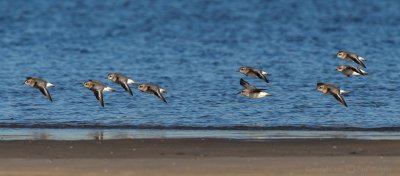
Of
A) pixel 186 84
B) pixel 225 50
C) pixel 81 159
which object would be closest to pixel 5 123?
pixel 81 159

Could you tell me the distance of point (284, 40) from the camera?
34.1 m

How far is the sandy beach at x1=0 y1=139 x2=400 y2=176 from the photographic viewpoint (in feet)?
41.4

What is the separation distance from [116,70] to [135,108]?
7022 mm

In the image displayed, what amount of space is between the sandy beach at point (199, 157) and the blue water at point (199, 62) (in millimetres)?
2139

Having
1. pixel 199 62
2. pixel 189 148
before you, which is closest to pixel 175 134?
pixel 189 148

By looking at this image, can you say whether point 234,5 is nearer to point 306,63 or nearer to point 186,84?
point 306,63

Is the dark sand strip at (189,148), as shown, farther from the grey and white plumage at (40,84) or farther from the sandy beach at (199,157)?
the grey and white plumage at (40,84)

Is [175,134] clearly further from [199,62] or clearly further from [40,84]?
[199,62]

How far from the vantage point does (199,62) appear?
26875mm

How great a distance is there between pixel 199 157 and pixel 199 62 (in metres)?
13.3

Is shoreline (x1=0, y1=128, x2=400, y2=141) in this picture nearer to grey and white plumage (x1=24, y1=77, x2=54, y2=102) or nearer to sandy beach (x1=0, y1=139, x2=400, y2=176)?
sandy beach (x1=0, y1=139, x2=400, y2=176)

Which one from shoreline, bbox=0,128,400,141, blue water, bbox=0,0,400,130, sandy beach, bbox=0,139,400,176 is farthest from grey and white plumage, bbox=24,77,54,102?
sandy beach, bbox=0,139,400,176

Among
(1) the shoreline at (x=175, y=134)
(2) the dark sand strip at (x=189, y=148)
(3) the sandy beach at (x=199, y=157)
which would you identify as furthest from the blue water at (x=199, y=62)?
(3) the sandy beach at (x=199, y=157)

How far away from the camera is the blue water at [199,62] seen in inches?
706
